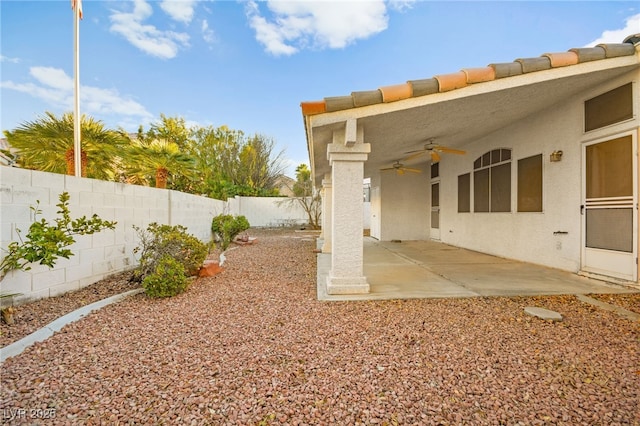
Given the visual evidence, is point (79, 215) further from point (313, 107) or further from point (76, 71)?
point (313, 107)

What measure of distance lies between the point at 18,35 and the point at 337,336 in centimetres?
746

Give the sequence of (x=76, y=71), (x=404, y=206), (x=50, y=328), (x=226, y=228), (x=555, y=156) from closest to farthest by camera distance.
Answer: (x=50, y=328), (x=76, y=71), (x=555, y=156), (x=226, y=228), (x=404, y=206)

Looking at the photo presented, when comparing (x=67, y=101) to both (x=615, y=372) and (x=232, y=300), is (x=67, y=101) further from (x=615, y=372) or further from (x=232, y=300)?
(x=615, y=372)

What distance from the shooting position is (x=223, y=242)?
9.42 meters

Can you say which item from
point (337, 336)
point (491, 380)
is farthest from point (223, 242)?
point (491, 380)

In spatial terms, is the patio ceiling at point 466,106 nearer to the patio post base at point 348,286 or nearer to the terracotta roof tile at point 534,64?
the terracotta roof tile at point 534,64

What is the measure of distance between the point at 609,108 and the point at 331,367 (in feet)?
19.4

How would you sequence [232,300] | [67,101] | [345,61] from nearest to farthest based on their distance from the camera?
[232,300] < [67,101] < [345,61]

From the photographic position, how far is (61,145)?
526cm

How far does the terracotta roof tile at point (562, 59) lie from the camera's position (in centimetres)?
417

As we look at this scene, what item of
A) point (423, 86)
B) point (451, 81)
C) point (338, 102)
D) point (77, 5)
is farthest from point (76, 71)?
point (451, 81)

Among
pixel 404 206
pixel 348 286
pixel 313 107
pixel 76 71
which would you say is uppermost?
pixel 76 71

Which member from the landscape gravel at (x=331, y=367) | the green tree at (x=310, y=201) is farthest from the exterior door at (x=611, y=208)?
the green tree at (x=310, y=201)

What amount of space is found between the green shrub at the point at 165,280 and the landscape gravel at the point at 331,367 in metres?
0.28
